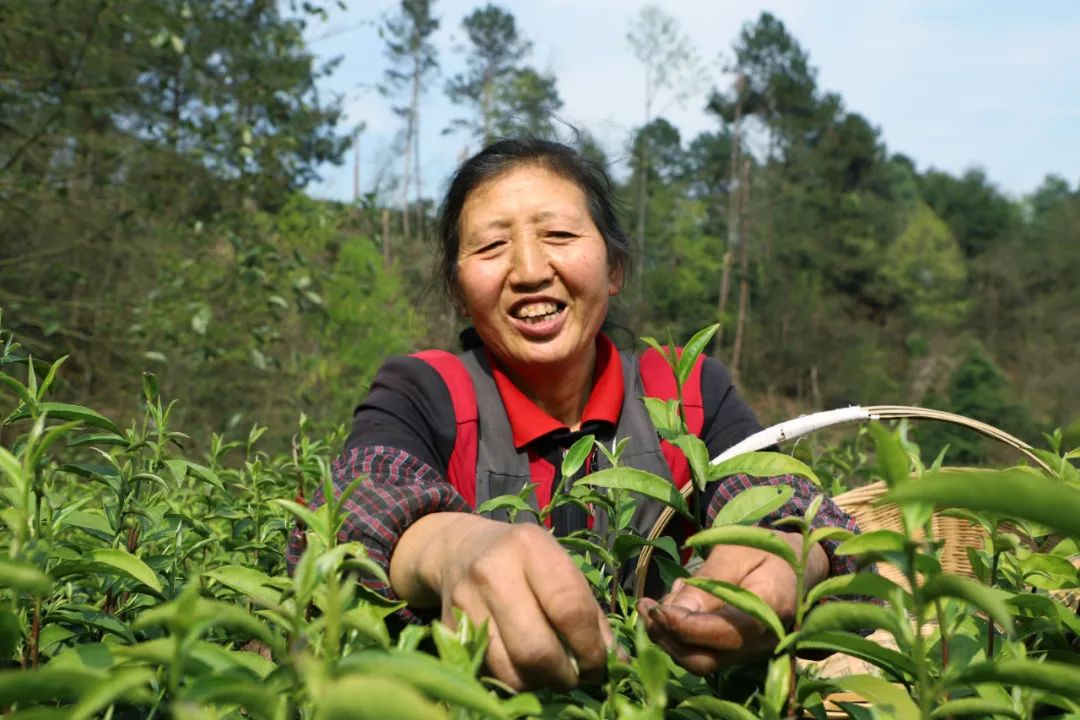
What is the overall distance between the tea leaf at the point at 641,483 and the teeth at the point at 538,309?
853 millimetres

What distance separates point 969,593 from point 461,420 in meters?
1.13

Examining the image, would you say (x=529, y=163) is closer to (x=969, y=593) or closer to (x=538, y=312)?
(x=538, y=312)

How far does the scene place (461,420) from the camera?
1596 mm

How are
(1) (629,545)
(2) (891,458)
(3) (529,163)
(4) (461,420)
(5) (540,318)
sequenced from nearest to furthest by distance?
(2) (891,458)
(1) (629,545)
(4) (461,420)
(5) (540,318)
(3) (529,163)

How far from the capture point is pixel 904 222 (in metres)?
38.1

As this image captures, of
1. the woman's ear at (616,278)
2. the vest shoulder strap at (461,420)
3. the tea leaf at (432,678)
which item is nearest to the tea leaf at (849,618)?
the tea leaf at (432,678)

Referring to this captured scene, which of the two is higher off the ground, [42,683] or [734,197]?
[734,197]

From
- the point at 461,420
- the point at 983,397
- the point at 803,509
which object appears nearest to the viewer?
the point at 803,509

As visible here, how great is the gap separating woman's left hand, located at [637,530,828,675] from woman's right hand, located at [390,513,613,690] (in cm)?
6

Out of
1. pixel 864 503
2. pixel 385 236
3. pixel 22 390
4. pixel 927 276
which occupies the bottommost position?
pixel 864 503

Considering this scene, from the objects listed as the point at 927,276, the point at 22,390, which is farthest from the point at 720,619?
the point at 927,276

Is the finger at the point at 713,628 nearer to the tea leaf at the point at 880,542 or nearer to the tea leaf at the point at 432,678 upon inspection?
the tea leaf at the point at 880,542

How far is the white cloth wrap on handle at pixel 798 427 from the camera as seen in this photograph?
133cm

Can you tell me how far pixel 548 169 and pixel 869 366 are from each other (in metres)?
29.8
